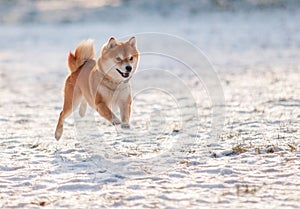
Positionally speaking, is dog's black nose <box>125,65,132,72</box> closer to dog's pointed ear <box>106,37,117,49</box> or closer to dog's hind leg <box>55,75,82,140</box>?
dog's pointed ear <box>106,37,117,49</box>

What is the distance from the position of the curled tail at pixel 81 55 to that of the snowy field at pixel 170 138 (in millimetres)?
900

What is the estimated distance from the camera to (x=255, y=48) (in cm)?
1828

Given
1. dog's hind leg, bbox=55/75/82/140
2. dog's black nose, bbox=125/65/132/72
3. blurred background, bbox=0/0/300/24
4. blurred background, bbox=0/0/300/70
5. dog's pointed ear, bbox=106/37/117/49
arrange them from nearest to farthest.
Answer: dog's black nose, bbox=125/65/132/72 → dog's pointed ear, bbox=106/37/117/49 → dog's hind leg, bbox=55/75/82/140 → blurred background, bbox=0/0/300/70 → blurred background, bbox=0/0/300/24

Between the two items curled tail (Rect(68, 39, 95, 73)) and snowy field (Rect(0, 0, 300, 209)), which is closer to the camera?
snowy field (Rect(0, 0, 300, 209))

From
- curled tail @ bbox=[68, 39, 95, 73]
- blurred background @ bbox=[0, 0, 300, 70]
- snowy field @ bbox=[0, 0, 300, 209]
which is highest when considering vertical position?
blurred background @ bbox=[0, 0, 300, 70]

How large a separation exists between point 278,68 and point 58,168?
9.35 m

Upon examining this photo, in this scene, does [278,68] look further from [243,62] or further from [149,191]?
[149,191]

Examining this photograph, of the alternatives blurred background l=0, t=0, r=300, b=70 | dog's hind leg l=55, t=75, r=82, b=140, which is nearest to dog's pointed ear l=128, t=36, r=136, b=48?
dog's hind leg l=55, t=75, r=82, b=140

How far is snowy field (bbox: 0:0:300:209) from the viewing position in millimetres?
4445

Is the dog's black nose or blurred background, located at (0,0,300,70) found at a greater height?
blurred background, located at (0,0,300,70)

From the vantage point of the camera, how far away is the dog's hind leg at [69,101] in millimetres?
6684

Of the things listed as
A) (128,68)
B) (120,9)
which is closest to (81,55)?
(128,68)

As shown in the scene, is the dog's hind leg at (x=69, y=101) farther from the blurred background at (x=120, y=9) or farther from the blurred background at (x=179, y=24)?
the blurred background at (x=120, y=9)

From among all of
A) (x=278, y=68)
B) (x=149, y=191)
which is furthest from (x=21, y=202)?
(x=278, y=68)
